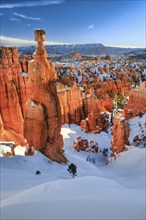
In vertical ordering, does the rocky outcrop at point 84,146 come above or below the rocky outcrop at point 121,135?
below

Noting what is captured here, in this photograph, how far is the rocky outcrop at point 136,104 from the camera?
2773cm

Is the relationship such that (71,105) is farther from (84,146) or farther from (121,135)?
(121,135)

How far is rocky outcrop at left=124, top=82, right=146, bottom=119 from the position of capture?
2773 centimetres

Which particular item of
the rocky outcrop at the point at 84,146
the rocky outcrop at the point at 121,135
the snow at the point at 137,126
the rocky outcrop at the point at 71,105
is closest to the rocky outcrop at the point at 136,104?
the snow at the point at 137,126

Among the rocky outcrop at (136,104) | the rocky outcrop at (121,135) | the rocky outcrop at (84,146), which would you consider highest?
the rocky outcrop at (136,104)

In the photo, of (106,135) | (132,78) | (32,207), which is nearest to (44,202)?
(32,207)

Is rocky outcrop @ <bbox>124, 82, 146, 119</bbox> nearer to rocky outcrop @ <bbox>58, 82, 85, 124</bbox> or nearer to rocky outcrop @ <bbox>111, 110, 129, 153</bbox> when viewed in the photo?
rocky outcrop @ <bbox>111, 110, 129, 153</bbox>

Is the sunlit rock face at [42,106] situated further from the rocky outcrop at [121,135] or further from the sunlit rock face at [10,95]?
the sunlit rock face at [10,95]

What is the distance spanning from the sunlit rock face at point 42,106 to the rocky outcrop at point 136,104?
11.2 meters

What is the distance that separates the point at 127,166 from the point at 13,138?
13434 millimetres

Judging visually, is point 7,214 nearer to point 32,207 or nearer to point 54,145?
point 32,207

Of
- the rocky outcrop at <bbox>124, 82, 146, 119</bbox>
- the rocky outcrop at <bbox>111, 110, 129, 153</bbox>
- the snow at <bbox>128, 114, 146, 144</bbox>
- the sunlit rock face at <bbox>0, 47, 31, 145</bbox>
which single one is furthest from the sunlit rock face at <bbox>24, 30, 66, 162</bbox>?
the rocky outcrop at <bbox>124, 82, 146, 119</bbox>

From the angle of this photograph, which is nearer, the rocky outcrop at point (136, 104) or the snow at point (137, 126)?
the snow at point (137, 126)

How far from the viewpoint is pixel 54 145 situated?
68.9 ft
